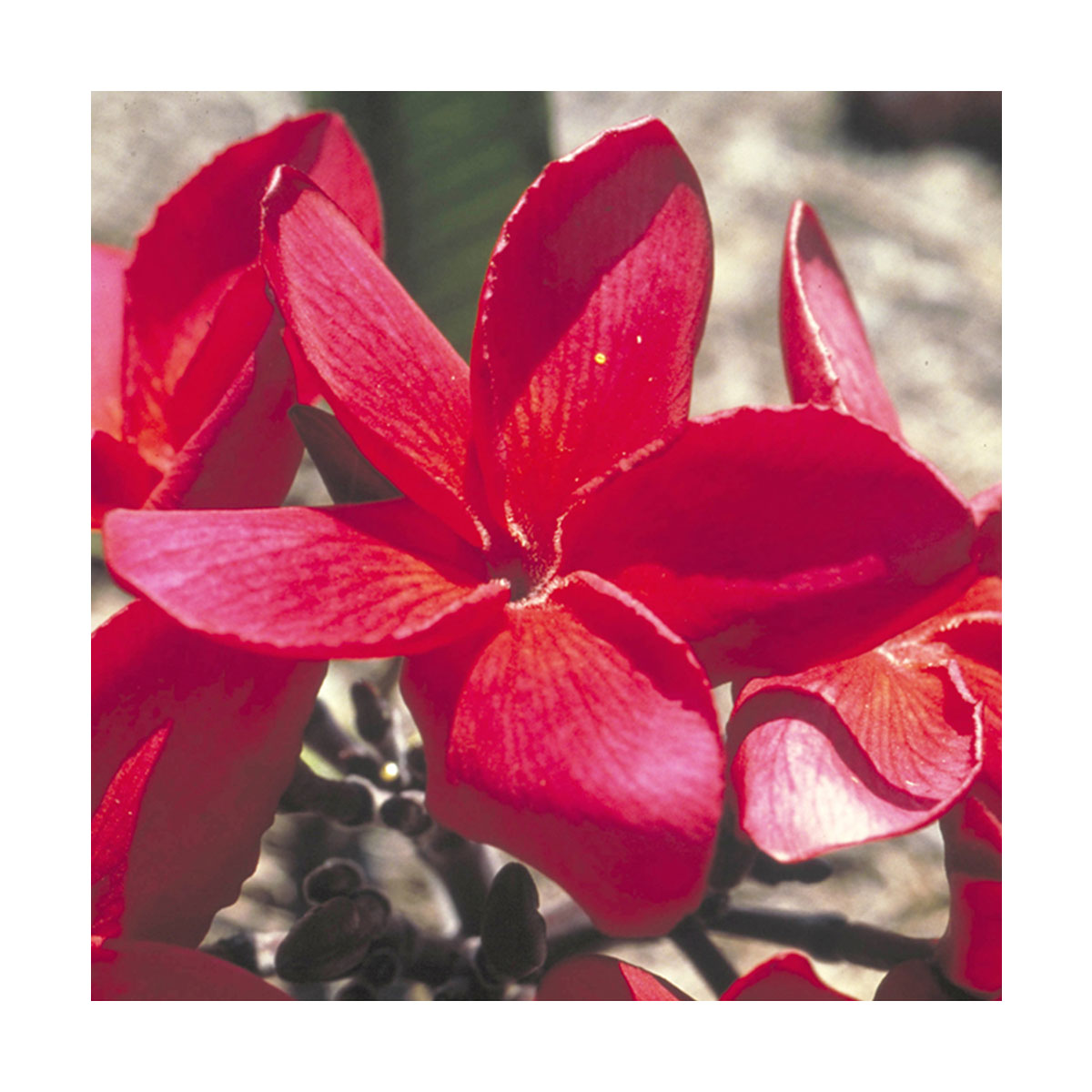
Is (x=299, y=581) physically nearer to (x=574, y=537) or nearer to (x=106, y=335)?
(x=574, y=537)

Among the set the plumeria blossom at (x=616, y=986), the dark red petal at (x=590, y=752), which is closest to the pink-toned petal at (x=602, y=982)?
the plumeria blossom at (x=616, y=986)

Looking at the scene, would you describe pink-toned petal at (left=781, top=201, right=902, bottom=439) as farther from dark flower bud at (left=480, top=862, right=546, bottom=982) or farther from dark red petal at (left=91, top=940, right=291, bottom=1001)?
dark red petal at (left=91, top=940, right=291, bottom=1001)

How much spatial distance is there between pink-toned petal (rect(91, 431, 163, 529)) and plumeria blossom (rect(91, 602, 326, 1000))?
0.09 m

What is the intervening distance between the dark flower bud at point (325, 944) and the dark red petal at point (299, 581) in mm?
180

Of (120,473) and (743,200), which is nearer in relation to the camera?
(120,473)

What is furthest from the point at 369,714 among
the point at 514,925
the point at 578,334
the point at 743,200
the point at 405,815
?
the point at 743,200

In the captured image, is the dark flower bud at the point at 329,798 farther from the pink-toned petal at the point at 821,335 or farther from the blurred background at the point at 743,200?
the pink-toned petal at the point at 821,335

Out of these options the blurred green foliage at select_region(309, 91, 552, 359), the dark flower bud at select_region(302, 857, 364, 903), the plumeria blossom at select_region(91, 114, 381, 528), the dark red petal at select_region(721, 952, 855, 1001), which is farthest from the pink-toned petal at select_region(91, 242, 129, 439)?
the dark red petal at select_region(721, 952, 855, 1001)

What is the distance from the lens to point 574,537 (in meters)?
0.42

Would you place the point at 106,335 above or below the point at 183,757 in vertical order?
above

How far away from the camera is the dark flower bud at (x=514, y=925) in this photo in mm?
471

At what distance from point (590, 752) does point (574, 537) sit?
9 centimetres
